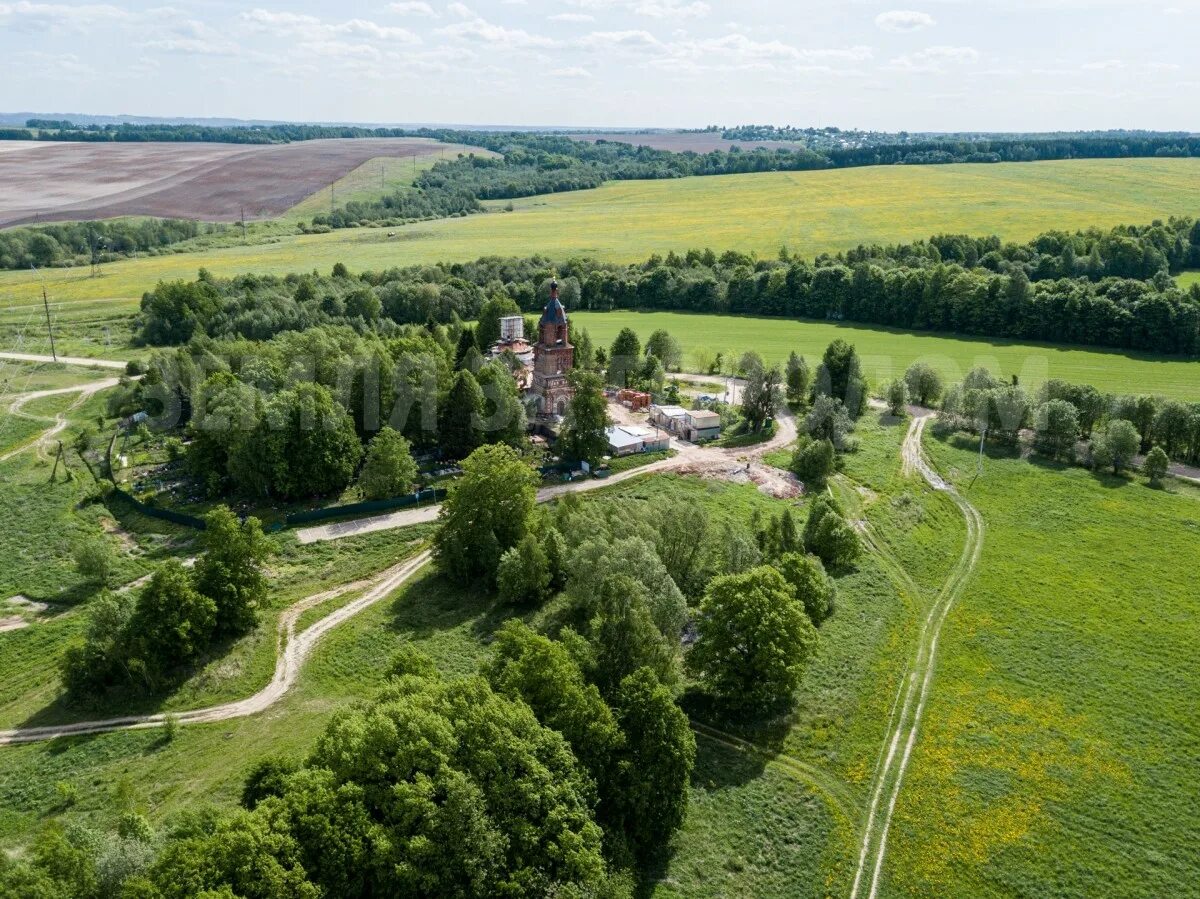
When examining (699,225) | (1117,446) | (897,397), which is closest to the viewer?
(1117,446)

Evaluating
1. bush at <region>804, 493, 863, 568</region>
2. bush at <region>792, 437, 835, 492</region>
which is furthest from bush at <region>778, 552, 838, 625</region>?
bush at <region>792, 437, 835, 492</region>

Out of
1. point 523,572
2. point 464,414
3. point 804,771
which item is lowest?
point 804,771

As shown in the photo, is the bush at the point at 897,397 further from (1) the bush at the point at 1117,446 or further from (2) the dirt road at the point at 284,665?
(2) the dirt road at the point at 284,665

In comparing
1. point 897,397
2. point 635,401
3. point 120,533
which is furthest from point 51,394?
point 897,397

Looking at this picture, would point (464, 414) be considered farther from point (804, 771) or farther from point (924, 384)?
point (924, 384)

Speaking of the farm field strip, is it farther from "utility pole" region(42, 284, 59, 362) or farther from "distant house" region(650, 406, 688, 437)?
"distant house" region(650, 406, 688, 437)

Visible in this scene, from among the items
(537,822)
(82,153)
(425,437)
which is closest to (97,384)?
(425,437)
